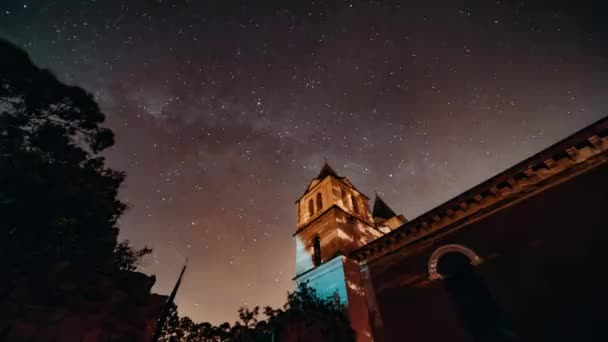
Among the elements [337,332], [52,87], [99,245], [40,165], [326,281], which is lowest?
[337,332]

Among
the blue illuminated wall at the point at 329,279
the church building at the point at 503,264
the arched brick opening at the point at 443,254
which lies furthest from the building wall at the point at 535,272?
the blue illuminated wall at the point at 329,279

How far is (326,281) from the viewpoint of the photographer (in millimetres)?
15109

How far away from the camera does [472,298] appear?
10.2 meters

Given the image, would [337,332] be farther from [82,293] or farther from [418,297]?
[82,293]

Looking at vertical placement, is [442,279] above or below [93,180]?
below

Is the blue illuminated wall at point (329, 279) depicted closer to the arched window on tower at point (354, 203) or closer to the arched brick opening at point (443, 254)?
the arched brick opening at point (443, 254)

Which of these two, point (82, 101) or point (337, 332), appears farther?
point (82, 101)

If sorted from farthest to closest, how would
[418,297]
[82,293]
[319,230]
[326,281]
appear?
1. [319,230]
2. [326,281]
3. [418,297]
4. [82,293]

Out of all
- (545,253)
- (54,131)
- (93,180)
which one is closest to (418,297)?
(545,253)

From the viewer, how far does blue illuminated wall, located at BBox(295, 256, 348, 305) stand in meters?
14.1

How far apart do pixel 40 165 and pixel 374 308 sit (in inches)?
599

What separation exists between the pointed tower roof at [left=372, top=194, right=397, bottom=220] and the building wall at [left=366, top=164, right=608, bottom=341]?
57.3 ft

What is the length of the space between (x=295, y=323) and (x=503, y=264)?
822 centimetres

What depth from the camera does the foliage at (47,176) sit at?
10914 mm
